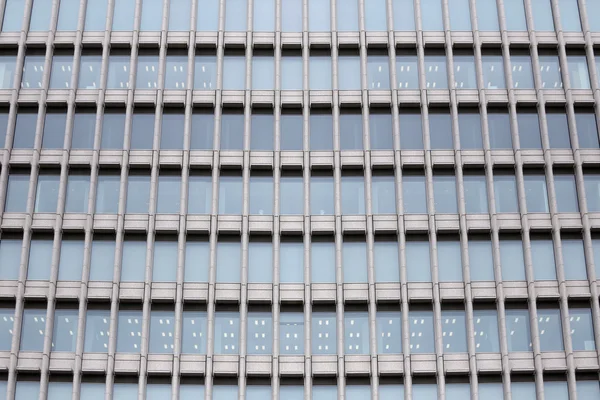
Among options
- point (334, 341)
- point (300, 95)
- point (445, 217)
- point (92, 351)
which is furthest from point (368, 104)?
point (92, 351)

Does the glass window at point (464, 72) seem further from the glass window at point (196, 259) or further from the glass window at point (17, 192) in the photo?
the glass window at point (17, 192)

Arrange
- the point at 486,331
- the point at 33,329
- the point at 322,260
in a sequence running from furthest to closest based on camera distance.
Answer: the point at 322,260
the point at 33,329
the point at 486,331

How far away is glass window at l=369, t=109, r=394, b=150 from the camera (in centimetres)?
5488

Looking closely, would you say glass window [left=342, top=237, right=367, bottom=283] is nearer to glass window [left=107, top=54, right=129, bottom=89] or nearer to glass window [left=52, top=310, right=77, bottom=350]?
glass window [left=52, top=310, right=77, bottom=350]

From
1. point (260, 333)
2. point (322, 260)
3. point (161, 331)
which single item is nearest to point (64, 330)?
point (161, 331)

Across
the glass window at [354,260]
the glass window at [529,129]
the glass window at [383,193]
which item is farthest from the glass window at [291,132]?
the glass window at [529,129]

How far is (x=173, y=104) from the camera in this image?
55.6m

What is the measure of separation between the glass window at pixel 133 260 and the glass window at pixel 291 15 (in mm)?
14320

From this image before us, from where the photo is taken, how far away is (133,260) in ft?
172

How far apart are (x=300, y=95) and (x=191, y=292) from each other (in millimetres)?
12084

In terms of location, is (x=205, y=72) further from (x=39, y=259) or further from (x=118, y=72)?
(x=39, y=259)

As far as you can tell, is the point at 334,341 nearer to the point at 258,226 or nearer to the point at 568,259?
the point at 258,226

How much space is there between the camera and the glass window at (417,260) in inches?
→ 2040

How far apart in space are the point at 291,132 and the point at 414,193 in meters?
7.16
